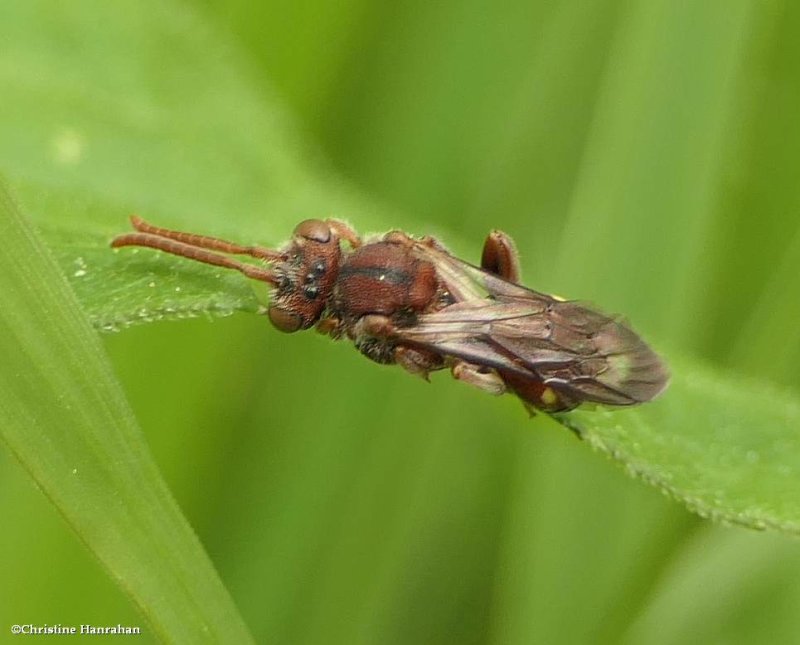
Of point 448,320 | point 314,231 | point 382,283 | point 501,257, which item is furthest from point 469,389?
point 314,231

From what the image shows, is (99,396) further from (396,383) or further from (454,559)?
(454,559)

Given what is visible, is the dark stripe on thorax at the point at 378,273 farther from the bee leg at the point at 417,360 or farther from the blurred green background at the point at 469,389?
the blurred green background at the point at 469,389

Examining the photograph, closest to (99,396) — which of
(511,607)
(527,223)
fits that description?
(511,607)

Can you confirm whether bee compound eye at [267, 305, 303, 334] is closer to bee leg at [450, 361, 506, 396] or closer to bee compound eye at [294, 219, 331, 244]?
bee compound eye at [294, 219, 331, 244]

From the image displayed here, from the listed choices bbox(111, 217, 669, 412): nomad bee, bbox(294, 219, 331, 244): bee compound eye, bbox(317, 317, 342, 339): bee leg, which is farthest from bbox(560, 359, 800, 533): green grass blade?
bbox(294, 219, 331, 244): bee compound eye

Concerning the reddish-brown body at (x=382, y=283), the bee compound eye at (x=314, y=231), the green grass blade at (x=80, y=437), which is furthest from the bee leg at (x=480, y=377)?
the green grass blade at (x=80, y=437)

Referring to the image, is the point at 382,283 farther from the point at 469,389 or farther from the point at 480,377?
the point at 469,389
